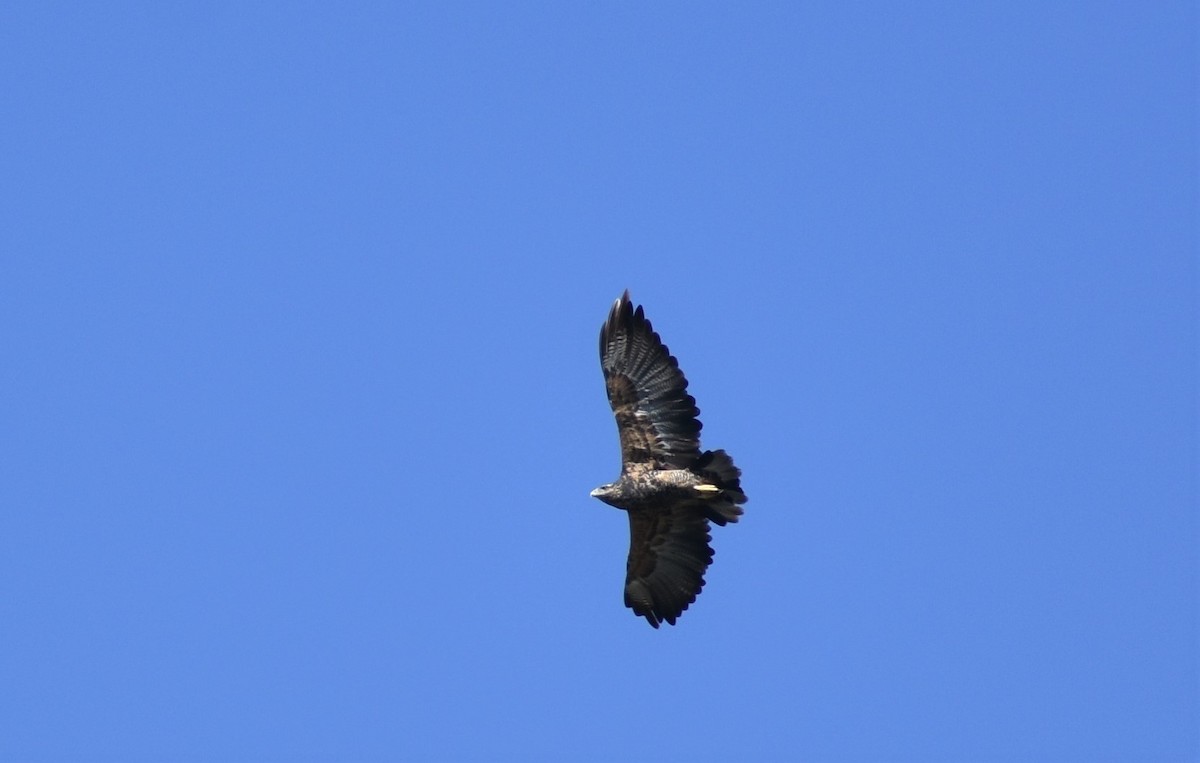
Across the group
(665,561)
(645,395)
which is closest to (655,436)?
(645,395)

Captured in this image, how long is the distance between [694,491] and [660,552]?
6.19 feet

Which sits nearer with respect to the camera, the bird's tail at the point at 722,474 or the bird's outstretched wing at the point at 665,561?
the bird's tail at the point at 722,474

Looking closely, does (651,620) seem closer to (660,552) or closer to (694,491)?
(660,552)

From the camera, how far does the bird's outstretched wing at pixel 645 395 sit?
25.3m

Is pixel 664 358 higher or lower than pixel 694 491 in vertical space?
higher

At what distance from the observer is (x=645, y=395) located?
25.4 m

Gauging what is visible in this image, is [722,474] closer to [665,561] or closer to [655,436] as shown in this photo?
[655,436]

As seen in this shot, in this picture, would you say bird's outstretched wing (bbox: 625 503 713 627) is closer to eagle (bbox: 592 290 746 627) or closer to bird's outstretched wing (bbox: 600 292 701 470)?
eagle (bbox: 592 290 746 627)

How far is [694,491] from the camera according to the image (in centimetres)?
2519

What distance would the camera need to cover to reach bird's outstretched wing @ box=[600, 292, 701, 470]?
25328 millimetres

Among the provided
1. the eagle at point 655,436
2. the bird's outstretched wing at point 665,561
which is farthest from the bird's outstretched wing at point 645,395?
the bird's outstretched wing at point 665,561

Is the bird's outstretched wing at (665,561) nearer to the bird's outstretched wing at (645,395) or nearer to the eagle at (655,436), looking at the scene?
the eagle at (655,436)

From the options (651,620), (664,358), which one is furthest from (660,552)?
(664,358)

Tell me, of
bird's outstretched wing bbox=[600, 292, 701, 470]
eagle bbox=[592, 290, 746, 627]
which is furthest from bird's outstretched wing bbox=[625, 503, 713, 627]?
bird's outstretched wing bbox=[600, 292, 701, 470]
